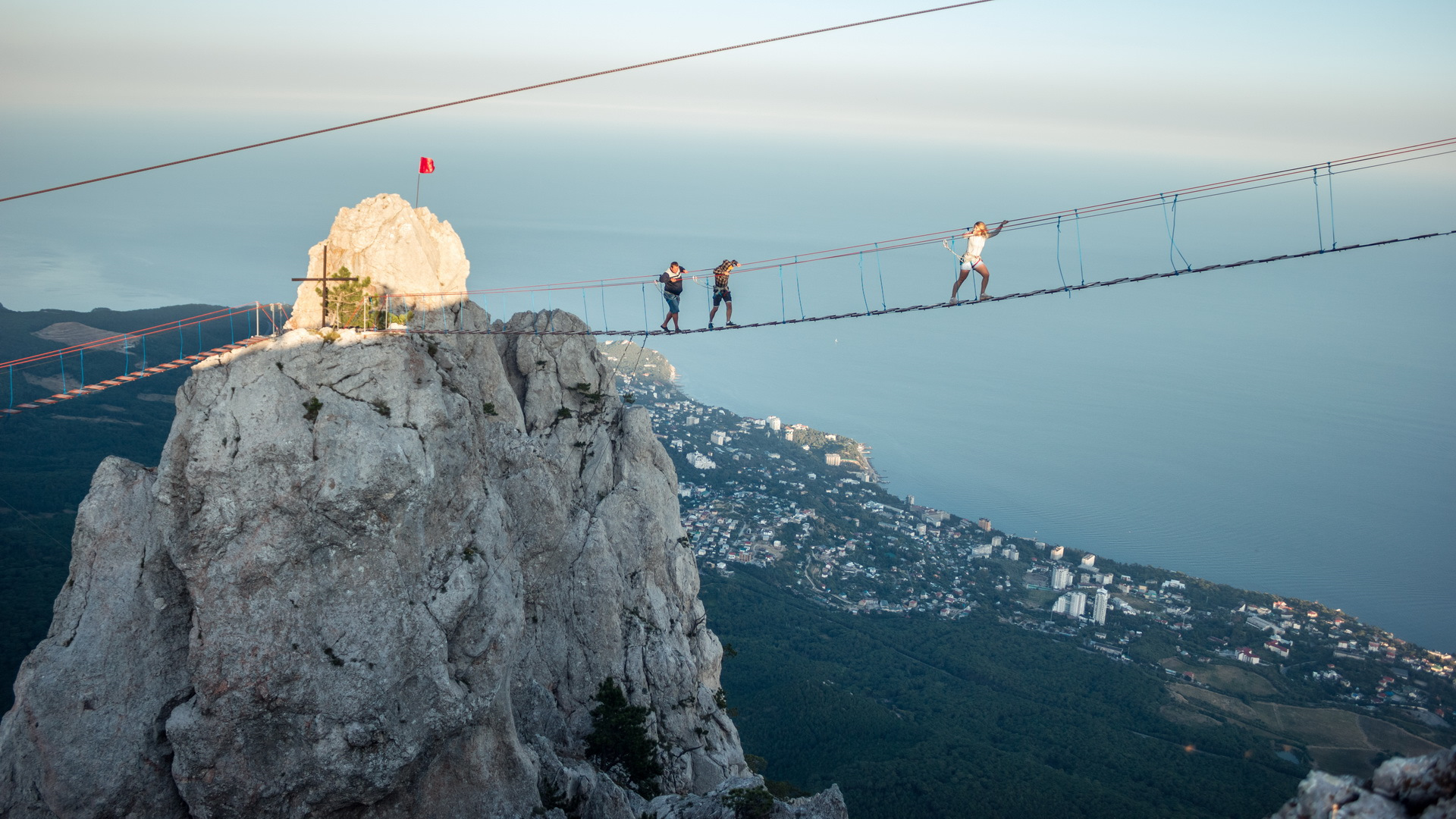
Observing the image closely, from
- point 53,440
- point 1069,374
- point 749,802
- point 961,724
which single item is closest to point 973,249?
point 749,802

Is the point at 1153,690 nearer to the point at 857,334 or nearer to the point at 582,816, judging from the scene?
the point at 582,816

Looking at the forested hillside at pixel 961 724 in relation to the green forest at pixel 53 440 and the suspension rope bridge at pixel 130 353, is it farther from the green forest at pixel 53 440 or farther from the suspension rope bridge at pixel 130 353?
the green forest at pixel 53 440

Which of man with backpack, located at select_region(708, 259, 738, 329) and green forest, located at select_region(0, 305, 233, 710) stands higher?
man with backpack, located at select_region(708, 259, 738, 329)

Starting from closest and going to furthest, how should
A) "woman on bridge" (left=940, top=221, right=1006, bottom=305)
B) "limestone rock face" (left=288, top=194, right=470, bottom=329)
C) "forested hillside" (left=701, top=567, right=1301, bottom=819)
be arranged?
"woman on bridge" (left=940, top=221, right=1006, bottom=305) < "limestone rock face" (left=288, top=194, right=470, bottom=329) < "forested hillside" (left=701, top=567, right=1301, bottom=819)

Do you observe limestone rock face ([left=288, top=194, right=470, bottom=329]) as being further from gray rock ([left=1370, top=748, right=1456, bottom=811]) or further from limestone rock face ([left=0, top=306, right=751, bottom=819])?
gray rock ([left=1370, top=748, right=1456, bottom=811])

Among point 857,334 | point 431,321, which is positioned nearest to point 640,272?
point 857,334

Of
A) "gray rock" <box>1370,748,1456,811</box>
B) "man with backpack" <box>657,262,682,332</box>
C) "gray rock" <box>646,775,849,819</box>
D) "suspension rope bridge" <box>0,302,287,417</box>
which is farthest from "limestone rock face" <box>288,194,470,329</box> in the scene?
"gray rock" <box>1370,748,1456,811</box>

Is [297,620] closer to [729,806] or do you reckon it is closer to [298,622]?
[298,622]
